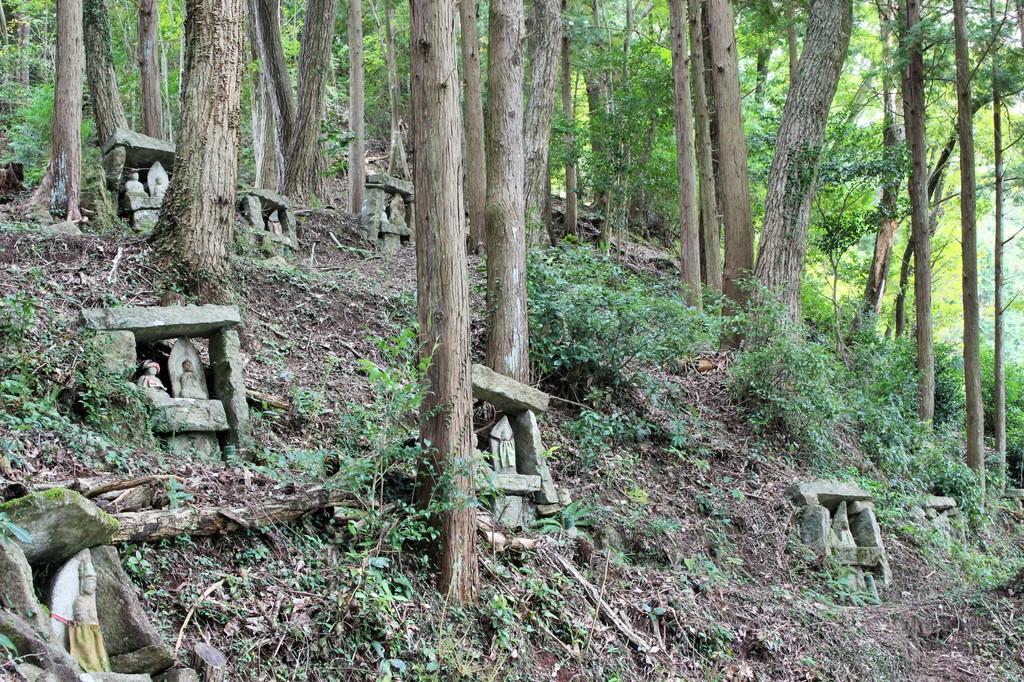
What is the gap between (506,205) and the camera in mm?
8617

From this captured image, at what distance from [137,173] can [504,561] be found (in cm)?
775

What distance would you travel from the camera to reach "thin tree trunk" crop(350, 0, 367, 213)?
→ 1502 cm

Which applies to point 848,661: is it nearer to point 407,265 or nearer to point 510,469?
point 510,469

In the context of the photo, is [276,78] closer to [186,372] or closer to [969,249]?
[186,372]

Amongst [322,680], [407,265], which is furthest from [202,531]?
[407,265]

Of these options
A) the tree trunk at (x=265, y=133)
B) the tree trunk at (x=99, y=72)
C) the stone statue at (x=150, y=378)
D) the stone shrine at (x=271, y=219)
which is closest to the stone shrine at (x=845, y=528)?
the stone statue at (x=150, y=378)

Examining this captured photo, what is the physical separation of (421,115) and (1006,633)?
6.81 metres

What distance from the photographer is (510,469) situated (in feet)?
23.7

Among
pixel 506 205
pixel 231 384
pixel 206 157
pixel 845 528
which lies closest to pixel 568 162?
pixel 506 205

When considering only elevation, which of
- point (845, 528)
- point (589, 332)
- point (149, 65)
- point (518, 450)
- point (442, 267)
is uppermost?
point (149, 65)

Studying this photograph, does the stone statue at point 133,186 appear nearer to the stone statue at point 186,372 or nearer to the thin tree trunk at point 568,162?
the stone statue at point 186,372

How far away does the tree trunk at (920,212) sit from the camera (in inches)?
560

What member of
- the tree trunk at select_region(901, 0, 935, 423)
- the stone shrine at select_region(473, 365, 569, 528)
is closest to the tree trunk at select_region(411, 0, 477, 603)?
the stone shrine at select_region(473, 365, 569, 528)

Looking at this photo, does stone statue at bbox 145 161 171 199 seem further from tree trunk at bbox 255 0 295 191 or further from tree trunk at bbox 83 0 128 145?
tree trunk at bbox 255 0 295 191
